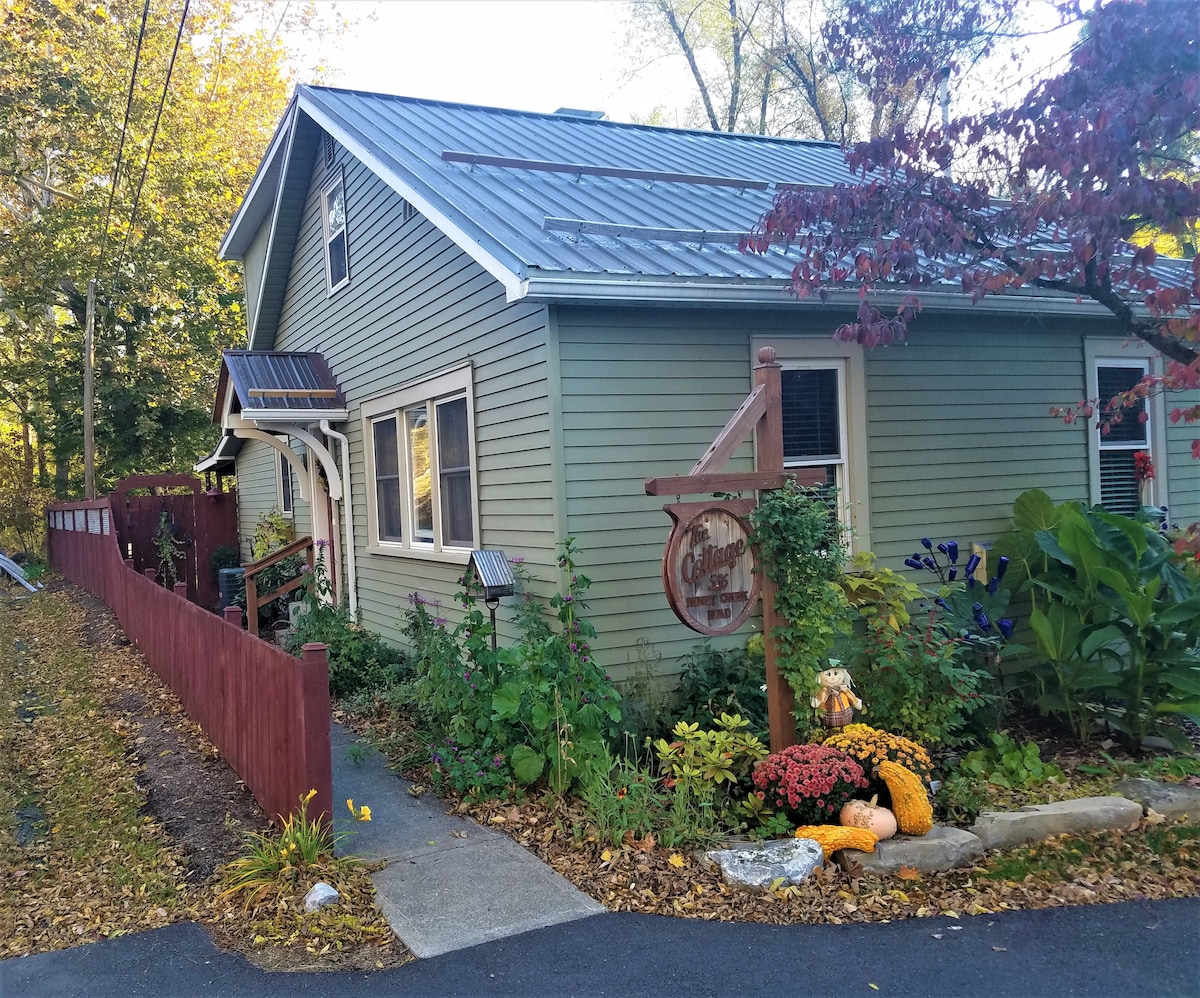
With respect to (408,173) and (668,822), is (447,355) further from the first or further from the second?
(668,822)

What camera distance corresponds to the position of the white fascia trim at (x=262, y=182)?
36.2 ft

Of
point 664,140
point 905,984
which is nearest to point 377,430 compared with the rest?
point 664,140

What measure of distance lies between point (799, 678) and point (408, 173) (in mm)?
5251

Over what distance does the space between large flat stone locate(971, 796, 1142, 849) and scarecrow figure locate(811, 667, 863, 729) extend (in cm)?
88

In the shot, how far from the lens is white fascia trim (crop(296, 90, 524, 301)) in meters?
5.88

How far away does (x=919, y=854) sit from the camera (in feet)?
15.1

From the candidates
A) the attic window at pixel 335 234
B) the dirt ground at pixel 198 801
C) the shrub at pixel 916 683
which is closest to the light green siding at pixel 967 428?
the shrub at pixel 916 683

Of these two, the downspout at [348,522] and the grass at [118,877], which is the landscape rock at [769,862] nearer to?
the grass at [118,877]

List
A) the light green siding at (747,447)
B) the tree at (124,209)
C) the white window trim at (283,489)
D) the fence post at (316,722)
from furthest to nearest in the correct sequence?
the tree at (124,209) → the white window trim at (283,489) → the light green siding at (747,447) → the fence post at (316,722)

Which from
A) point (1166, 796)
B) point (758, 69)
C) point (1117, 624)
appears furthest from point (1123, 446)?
point (758, 69)

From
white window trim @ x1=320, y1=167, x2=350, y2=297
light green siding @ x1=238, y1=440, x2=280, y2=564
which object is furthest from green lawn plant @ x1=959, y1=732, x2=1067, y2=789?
light green siding @ x1=238, y1=440, x2=280, y2=564

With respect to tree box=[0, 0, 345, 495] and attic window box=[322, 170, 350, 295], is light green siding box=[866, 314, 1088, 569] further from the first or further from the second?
tree box=[0, 0, 345, 495]

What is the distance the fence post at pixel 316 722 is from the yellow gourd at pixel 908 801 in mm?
2904

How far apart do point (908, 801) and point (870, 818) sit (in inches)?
9.2
